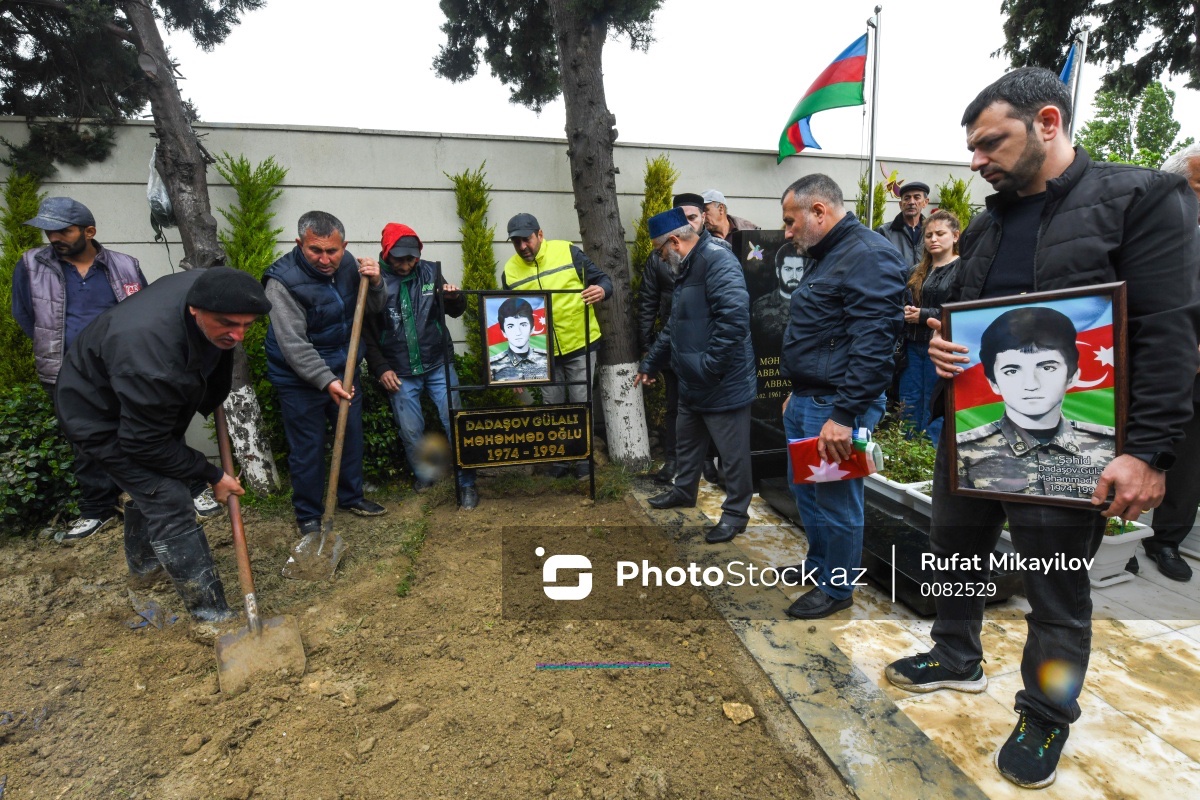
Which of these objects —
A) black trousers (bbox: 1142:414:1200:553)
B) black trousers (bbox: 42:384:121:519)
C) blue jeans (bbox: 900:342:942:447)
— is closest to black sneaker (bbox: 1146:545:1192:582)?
black trousers (bbox: 1142:414:1200:553)

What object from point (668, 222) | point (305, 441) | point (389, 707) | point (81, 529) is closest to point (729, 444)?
point (668, 222)

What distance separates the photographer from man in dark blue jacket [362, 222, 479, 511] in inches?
178

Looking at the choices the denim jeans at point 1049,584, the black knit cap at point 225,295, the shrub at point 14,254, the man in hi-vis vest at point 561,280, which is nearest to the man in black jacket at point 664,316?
the man in hi-vis vest at point 561,280

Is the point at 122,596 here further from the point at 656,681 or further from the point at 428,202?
the point at 428,202

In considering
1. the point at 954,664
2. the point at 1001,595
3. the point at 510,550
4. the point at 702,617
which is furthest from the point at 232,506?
the point at 1001,595

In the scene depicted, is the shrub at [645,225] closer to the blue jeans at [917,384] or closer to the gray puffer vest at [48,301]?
the blue jeans at [917,384]

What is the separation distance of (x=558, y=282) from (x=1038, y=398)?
3.69 metres

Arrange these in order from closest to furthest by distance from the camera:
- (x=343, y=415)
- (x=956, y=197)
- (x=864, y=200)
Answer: (x=343, y=415) → (x=864, y=200) → (x=956, y=197)

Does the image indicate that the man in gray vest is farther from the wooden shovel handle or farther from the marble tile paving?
the marble tile paving

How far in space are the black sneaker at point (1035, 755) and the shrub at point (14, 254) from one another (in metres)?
6.42

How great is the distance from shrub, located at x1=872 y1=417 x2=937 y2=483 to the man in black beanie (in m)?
4.04

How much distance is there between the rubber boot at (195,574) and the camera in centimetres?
301

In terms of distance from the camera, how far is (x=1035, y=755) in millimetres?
2047

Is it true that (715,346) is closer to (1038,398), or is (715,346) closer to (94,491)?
(1038,398)
